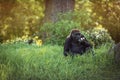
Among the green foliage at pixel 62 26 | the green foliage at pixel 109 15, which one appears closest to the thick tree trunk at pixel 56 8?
the green foliage at pixel 62 26

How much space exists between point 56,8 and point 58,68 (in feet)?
22.0

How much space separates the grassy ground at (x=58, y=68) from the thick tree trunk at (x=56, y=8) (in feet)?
17.4

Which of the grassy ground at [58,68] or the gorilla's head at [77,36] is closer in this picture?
the grassy ground at [58,68]

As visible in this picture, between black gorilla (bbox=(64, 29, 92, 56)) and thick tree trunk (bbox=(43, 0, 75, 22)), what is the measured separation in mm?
4812

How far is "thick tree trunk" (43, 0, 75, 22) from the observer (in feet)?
45.4

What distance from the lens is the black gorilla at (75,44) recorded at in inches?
348

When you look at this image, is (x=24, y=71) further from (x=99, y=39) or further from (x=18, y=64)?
(x=99, y=39)

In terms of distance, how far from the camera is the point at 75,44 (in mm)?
8984

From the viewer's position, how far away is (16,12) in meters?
18.6

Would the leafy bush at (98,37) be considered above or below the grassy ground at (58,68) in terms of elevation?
below

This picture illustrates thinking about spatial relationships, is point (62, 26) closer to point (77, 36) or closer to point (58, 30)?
point (58, 30)

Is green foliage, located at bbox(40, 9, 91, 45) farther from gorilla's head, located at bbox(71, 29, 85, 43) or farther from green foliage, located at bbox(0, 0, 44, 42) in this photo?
green foliage, located at bbox(0, 0, 44, 42)

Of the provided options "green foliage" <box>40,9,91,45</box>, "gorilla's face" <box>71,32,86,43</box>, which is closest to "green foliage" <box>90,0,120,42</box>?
"green foliage" <box>40,9,91,45</box>

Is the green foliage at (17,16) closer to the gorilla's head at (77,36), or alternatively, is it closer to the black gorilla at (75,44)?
the black gorilla at (75,44)
